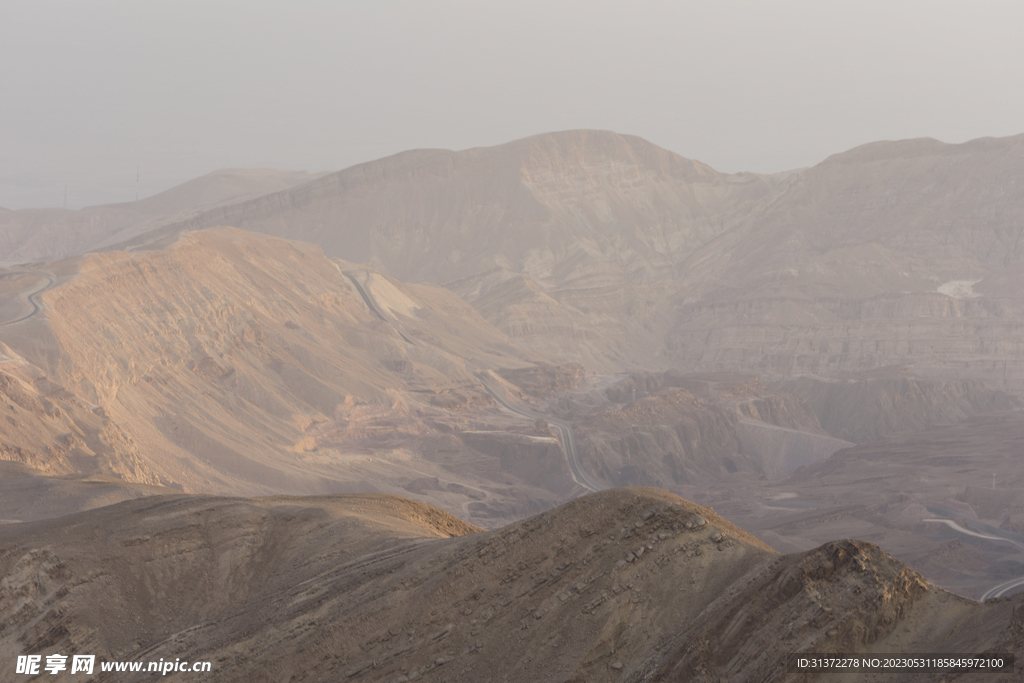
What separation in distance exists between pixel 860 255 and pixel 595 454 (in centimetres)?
7298

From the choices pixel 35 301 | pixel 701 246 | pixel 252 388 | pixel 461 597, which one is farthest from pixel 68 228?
pixel 461 597

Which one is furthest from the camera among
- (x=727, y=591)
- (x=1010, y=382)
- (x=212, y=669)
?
(x=1010, y=382)

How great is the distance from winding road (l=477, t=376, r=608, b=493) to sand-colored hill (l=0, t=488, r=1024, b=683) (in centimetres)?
5128

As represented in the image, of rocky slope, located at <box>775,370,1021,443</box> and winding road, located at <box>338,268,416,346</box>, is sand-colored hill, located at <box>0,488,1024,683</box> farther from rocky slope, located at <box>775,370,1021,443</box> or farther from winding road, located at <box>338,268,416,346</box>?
rocky slope, located at <box>775,370,1021,443</box>

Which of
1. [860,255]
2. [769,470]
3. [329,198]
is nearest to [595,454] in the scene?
[769,470]

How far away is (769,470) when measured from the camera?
93375 mm

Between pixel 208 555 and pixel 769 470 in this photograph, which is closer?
pixel 208 555

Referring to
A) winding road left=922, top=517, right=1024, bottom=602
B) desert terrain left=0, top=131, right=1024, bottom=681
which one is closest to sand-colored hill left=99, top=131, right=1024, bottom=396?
desert terrain left=0, top=131, right=1024, bottom=681

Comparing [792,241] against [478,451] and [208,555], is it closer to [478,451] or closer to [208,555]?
[478,451]

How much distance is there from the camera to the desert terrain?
18.7 meters

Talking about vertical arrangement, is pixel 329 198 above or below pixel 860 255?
above

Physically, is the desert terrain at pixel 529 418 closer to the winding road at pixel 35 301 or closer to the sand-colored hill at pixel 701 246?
the winding road at pixel 35 301

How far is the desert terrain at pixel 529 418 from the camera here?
18.7 metres

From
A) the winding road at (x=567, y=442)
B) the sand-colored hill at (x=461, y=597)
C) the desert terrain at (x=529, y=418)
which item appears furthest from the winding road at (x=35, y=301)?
the winding road at (x=567, y=442)
